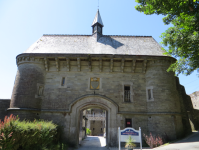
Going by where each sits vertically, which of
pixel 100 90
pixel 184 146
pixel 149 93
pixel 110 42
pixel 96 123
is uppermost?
pixel 110 42

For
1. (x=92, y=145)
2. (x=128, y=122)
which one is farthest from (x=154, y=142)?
(x=92, y=145)

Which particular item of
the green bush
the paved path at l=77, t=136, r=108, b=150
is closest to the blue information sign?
the green bush

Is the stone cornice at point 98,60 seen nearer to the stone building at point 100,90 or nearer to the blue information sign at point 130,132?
the stone building at point 100,90

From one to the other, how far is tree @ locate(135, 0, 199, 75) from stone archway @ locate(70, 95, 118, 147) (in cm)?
571

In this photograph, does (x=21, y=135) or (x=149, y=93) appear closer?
(x=21, y=135)

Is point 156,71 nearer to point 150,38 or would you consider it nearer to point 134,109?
point 134,109

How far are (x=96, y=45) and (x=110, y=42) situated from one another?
165cm

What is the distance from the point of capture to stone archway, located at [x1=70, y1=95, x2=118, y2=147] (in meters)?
11.2

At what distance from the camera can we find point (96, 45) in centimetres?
1463

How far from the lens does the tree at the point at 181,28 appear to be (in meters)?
7.08

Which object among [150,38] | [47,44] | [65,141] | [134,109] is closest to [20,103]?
[65,141]

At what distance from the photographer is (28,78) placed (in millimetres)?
12195

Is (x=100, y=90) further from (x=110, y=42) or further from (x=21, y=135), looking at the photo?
(x=21, y=135)

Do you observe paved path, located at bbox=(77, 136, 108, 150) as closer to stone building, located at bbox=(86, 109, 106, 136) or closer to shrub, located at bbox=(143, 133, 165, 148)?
shrub, located at bbox=(143, 133, 165, 148)
